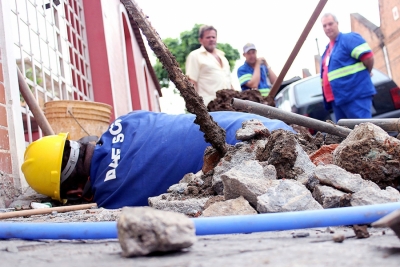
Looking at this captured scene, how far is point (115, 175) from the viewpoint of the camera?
3.24 metres

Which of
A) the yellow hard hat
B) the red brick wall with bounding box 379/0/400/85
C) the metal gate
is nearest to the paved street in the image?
the yellow hard hat

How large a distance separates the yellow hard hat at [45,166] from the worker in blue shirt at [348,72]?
3377mm

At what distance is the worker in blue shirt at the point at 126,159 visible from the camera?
3.19 meters

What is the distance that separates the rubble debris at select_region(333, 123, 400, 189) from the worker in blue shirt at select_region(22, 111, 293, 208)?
95 cm

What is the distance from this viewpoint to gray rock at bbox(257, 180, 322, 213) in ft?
5.89

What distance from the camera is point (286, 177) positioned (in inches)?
94.6

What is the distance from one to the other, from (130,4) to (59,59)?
3725mm

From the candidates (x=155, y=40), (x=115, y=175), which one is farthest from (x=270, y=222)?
(x=115, y=175)

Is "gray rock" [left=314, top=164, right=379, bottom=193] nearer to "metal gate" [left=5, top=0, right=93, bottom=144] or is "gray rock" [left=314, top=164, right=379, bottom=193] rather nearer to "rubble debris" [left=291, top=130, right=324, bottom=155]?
"rubble debris" [left=291, top=130, right=324, bottom=155]

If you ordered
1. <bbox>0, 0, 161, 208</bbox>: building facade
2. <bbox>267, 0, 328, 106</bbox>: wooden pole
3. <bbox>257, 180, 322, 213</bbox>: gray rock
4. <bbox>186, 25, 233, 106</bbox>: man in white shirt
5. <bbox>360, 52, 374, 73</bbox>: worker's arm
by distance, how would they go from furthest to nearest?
1. <bbox>186, 25, 233, 106</bbox>: man in white shirt
2. <bbox>360, 52, 374, 73</bbox>: worker's arm
3. <bbox>267, 0, 328, 106</bbox>: wooden pole
4. <bbox>0, 0, 161, 208</bbox>: building facade
5. <bbox>257, 180, 322, 213</bbox>: gray rock

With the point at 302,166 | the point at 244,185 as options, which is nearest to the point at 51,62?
the point at 302,166

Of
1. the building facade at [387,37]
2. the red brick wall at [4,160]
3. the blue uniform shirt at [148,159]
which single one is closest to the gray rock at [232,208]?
the blue uniform shirt at [148,159]

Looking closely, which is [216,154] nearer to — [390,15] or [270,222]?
[270,222]

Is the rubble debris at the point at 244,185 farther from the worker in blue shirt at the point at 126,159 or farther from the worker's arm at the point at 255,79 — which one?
the worker's arm at the point at 255,79
